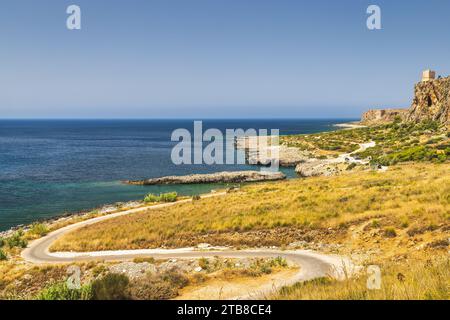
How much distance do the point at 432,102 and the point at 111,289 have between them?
10384 centimetres

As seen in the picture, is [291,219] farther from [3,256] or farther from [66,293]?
[3,256]

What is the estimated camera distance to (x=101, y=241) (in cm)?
2316

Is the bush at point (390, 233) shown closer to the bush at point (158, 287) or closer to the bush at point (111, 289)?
the bush at point (158, 287)

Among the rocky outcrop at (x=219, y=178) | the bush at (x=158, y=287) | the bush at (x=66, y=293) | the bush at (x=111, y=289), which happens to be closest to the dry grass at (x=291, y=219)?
the bush at (x=158, y=287)

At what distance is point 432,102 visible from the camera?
9275 centimetres

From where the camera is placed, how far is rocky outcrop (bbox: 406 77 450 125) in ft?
270

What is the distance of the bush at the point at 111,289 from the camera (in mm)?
10602

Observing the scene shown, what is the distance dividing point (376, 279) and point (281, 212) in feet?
55.9

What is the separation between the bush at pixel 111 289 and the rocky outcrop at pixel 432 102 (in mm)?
87079

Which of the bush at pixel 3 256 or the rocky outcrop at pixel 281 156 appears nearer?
the bush at pixel 3 256

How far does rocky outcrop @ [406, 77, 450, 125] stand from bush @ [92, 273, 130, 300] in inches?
3428
